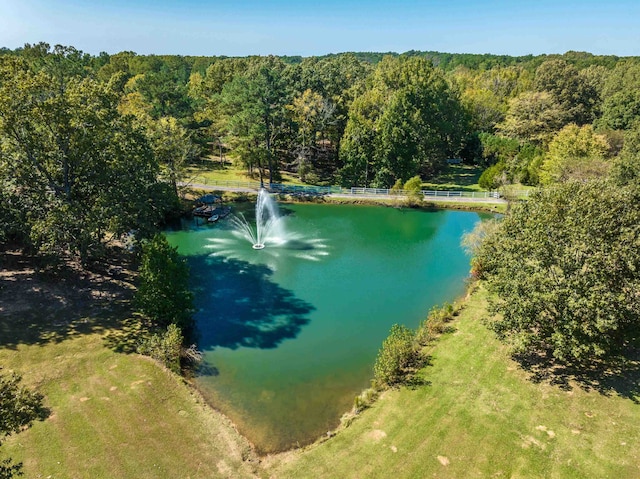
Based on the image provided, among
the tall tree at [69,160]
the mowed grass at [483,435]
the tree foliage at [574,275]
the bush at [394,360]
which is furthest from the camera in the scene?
the tall tree at [69,160]

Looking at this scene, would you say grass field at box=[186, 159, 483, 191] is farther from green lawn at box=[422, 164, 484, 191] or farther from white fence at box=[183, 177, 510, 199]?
white fence at box=[183, 177, 510, 199]

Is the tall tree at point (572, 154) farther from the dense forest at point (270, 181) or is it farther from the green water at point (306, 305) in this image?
the green water at point (306, 305)

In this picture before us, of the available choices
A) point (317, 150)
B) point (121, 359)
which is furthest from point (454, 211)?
point (121, 359)

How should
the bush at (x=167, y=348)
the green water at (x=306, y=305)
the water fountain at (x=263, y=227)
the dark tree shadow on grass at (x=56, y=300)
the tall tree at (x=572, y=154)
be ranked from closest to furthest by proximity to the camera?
the green water at (x=306, y=305) → the bush at (x=167, y=348) → the dark tree shadow on grass at (x=56, y=300) → the water fountain at (x=263, y=227) → the tall tree at (x=572, y=154)

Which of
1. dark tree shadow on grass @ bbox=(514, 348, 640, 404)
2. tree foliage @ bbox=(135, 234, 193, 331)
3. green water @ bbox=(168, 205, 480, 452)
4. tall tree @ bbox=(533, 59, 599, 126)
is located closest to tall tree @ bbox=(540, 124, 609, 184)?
green water @ bbox=(168, 205, 480, 452)

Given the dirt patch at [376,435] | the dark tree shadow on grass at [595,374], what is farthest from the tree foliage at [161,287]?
the dark tree shadow on grass at [595,374]
